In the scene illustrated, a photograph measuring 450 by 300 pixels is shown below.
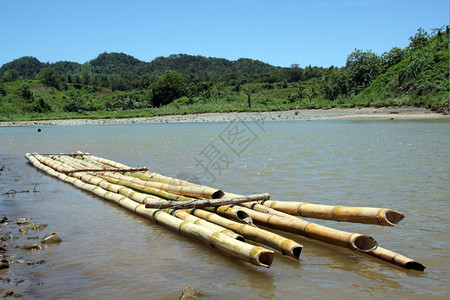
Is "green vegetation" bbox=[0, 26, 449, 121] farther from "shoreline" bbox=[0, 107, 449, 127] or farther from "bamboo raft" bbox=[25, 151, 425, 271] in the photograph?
"bamboo raft" bbox=[25, 151, 425, 271]

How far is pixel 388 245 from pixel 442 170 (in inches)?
276

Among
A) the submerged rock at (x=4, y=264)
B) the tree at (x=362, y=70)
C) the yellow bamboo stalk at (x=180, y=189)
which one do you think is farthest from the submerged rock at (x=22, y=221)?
the tree at (x=362, y=70)

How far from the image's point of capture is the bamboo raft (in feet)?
18.3

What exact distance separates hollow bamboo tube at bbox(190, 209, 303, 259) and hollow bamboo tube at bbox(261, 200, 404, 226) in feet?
3.41

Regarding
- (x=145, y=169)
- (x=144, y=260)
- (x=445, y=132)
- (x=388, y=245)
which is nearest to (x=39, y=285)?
(x=144, y=260)

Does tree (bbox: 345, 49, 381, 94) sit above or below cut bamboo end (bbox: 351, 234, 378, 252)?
above

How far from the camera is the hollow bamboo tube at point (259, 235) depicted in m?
5.52

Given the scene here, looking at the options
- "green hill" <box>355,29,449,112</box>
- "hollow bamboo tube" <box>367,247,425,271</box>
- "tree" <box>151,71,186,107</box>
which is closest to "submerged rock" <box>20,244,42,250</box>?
"hollow bamboo tube" <box>367,247,425,271</box>

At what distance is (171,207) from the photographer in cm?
765

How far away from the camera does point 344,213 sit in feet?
20.9

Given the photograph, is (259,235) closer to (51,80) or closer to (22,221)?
(22,221)

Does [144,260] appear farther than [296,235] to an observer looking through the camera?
No

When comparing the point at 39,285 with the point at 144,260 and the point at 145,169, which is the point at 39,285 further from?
the point at 145,169

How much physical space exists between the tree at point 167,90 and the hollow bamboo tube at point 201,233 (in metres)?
72.7
